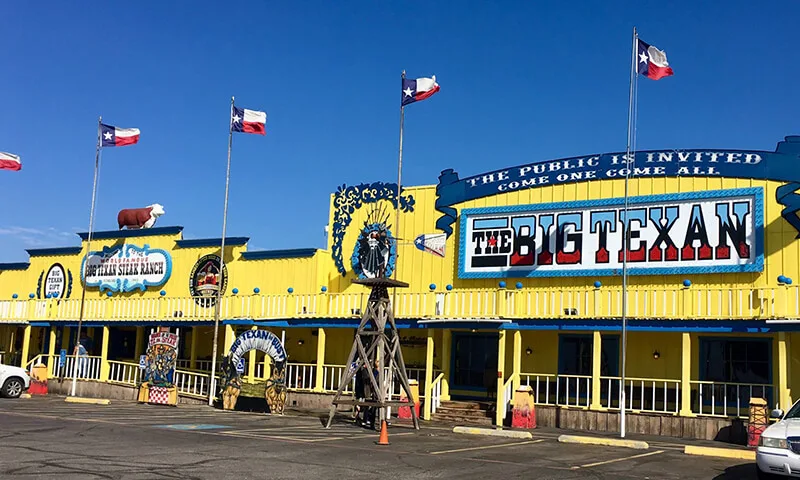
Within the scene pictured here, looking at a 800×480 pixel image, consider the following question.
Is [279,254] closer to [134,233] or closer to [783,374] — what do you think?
[134,233]

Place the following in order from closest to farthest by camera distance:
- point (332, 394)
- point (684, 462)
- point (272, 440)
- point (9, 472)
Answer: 1. point (9, 472)
2. point (684, 462)
3. point (272, 440)
4. point (332, 394)

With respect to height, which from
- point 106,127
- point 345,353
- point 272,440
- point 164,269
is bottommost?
point 272,440

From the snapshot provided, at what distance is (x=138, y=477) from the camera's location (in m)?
11.2

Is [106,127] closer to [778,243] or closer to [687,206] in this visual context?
[687,206]

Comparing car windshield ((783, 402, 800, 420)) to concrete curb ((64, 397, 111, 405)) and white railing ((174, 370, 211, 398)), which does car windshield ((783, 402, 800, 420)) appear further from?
concrete curb ((64, 397, 111, 405))

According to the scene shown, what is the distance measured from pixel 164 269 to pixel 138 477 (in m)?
23.7

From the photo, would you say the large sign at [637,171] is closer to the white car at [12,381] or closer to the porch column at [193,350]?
the porch column at [193,350]

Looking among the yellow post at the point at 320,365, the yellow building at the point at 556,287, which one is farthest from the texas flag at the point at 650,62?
the yellow post at the point at 320,365

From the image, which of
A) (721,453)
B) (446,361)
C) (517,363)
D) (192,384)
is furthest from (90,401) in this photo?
(721,453)

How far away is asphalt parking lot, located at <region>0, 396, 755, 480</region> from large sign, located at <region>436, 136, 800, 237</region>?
782cm

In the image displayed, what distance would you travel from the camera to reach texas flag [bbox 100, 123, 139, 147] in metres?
31.9

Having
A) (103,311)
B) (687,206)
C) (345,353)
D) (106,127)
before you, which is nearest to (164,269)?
(103,311)

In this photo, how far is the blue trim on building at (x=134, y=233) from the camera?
34272 millimetres

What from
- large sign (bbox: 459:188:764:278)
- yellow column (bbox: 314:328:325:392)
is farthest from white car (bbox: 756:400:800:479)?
yellow column (bbox: 314:328:325:392)
